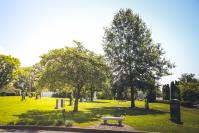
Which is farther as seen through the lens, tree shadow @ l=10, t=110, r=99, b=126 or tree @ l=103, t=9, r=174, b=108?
tree @ l=103, t=9, r=174, b=108

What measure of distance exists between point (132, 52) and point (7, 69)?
51.8 m

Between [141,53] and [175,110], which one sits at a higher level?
[141,53]

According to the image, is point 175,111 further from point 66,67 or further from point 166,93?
point 166,93

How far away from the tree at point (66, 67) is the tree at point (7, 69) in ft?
180

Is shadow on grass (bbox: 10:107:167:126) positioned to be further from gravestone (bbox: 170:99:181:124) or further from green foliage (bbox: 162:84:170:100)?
green foliage (bbox: 162:84:170:100)

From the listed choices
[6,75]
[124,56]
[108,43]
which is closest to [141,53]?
[124,56]

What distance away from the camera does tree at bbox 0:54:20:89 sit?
78.9 m

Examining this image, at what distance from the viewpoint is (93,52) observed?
31156mm

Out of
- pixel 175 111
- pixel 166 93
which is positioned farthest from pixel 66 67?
pixel 166 93

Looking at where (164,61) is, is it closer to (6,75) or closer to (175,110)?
(175,110)

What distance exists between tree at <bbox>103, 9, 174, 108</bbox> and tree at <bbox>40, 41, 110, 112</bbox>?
14.7m

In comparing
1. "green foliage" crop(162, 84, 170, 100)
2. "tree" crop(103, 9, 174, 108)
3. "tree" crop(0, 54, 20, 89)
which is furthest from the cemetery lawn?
"green foliage" crop(162, 84, 170, 100)

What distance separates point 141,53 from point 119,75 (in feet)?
19.1

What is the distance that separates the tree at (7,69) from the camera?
3105 inches
